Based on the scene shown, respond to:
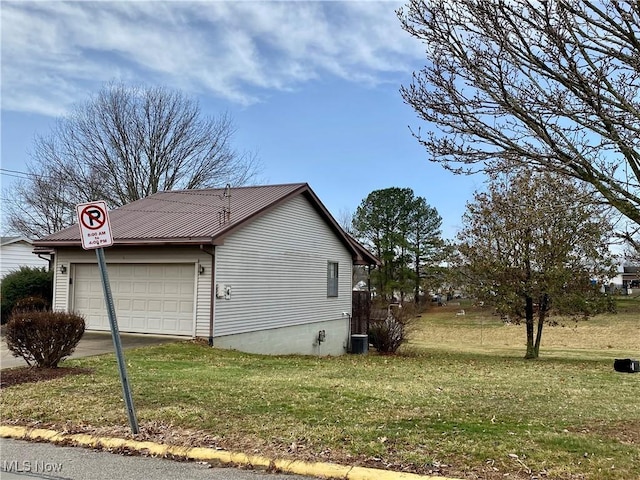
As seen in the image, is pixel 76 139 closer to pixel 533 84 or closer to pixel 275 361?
pixel 275 361

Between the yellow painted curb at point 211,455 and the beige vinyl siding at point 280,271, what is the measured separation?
871 centimetres

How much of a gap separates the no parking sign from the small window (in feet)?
51.5

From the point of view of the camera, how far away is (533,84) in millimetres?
5680

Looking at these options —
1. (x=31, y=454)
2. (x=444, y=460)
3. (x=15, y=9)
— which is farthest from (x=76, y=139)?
(x=444, y=460)

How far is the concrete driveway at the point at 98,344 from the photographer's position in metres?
10.6

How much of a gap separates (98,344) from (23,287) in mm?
8760

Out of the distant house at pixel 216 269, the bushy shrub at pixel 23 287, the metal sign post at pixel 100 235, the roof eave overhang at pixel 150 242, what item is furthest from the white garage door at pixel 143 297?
the metal sign post at pixel 100 235

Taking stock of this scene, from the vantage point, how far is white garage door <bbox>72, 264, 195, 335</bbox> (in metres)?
14.7

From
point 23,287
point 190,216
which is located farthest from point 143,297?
point 23,287

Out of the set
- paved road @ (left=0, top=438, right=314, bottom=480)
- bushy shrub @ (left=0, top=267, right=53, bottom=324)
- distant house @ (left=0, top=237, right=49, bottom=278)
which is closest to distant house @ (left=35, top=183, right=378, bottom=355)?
bushy shrub @ (left=0, top=267, right=53, bottom=324)

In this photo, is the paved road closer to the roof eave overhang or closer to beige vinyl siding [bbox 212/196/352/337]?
the roof eave overhang

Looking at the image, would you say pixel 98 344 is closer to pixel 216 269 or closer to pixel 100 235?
pixel 216 269

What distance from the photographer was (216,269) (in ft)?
47.2

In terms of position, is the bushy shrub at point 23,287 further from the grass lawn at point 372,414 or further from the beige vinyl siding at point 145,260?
the grass lawn at point 372,414
